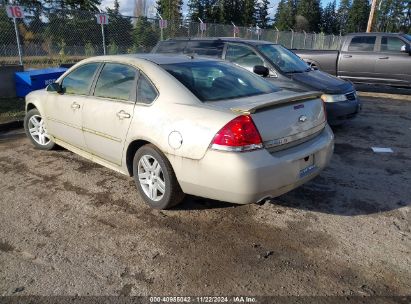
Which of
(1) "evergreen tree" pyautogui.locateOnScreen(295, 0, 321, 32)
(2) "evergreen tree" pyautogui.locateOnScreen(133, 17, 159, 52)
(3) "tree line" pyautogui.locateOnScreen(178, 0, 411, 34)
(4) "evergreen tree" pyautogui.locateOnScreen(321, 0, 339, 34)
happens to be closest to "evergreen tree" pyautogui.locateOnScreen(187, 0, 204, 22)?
(3) "tree line" pyautogui.locateOnScreen(178, 0, 411, 34)

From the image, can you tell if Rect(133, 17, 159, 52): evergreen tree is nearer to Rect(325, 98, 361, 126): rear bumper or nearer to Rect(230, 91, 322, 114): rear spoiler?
Rect(325, 98, 361, 126): rear bumper

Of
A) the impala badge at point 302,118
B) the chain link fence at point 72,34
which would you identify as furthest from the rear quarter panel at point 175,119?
the chain link fence at point 72,34

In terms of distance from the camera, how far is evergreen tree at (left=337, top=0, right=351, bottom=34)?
9869 centimetres

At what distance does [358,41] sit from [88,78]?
9.27 meters

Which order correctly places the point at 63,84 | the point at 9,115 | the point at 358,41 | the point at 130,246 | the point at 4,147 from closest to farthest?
1. the point at 130,246
2. the point at 63,84
3. the point at 4,147
4. the point at 9,115
5. the point at 358,41

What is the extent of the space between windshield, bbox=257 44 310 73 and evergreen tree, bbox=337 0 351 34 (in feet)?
334

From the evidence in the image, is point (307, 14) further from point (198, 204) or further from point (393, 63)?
point (198, 204)

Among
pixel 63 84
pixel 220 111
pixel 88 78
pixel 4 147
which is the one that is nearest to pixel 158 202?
pixel 220 111

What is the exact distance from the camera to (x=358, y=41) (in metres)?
11.0

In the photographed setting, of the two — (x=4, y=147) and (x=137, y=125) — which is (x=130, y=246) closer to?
(x=137, y=125)

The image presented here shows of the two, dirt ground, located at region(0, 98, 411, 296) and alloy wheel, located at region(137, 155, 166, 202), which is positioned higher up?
alloy wheel, located at region(137, 155, 166, 202)

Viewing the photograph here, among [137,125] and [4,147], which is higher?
[137,125]

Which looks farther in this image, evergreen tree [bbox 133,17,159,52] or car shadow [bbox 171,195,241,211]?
evergreen tree [bbox 133,17,159,52]

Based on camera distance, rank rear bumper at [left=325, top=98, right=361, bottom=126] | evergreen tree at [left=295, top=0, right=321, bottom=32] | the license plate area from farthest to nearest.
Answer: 1. evergreen tree at [left=295, top=0, right=321, bottom=32]
2. rear bumper at [left=325, top=98, right=361, bottom=126]
3. the license plate area
